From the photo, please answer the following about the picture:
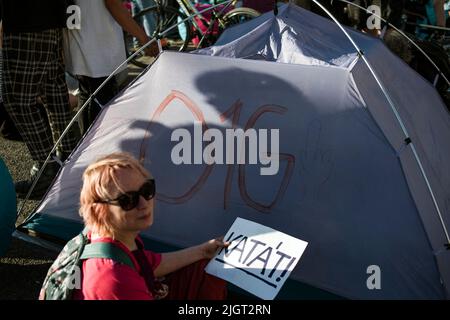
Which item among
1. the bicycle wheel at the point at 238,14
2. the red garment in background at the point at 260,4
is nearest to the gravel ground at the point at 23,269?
the bicycle wheel at the point at 238,14

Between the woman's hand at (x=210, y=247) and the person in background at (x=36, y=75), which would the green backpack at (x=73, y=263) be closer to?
the woman's hand at (x=210, y=247)

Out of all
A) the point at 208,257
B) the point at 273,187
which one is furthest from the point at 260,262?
the point at 273,187

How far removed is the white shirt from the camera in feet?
12.9

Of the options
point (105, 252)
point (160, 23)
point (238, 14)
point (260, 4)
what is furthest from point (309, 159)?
point (160, 23)

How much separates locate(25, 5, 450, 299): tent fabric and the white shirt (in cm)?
83

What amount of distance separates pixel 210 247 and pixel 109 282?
0.60m

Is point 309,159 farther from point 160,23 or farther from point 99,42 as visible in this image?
point 160,23

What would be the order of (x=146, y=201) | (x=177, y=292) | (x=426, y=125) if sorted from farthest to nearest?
1. (x=426, y=125)
2. (x=177, y=292)
3. (x=146, y=201)

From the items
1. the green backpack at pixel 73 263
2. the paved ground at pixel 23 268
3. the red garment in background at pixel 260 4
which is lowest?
the paved ground at pixel 23 268

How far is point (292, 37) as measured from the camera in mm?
2973

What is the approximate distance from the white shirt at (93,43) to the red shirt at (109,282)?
2.11 m

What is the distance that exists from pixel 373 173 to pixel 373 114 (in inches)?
9.0

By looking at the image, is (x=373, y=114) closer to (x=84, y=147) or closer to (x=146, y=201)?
(x=146, y=201)

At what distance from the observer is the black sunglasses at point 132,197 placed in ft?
6.83
